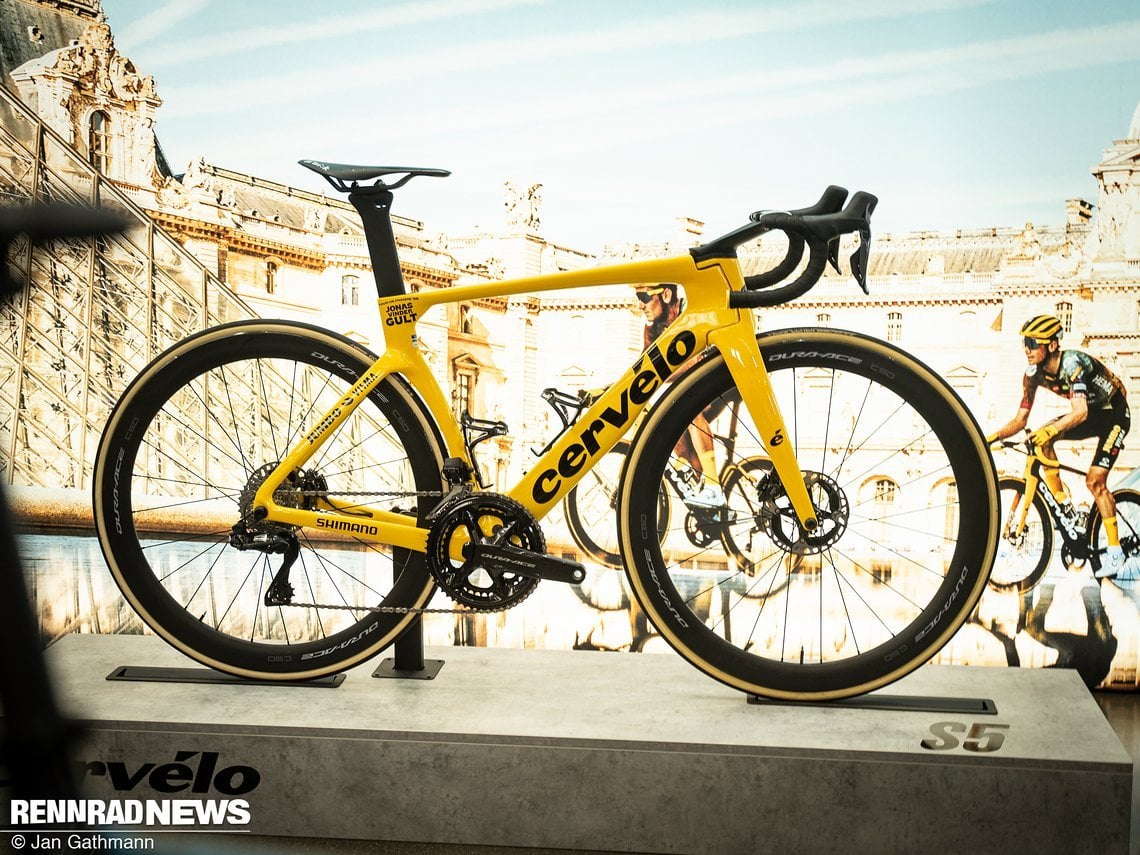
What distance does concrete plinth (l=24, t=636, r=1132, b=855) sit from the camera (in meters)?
2.35

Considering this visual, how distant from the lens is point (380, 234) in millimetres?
2754

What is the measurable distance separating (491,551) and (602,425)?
1.25ft

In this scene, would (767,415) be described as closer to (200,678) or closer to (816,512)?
(816,512)

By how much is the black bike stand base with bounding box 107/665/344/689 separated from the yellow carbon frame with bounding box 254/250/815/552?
382mm

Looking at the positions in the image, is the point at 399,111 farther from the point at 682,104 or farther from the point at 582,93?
the point at 682,104

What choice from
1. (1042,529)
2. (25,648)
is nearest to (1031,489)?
(1042,529)

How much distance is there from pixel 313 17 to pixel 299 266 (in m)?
0.91

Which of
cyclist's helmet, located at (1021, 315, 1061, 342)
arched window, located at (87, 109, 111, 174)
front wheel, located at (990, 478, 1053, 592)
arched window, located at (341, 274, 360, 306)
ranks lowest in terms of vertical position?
front wheel, located at (990, 478, 1053, 592)

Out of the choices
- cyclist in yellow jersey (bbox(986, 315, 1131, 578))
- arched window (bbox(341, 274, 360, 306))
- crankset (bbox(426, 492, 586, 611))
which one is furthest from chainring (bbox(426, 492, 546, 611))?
cyclist in yellow jersey (bbox(986, 315, 1131, 578))

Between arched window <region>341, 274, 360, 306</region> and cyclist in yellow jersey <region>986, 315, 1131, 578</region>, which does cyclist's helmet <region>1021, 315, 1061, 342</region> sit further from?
arched window <region>341, 274, 360, 306</region>

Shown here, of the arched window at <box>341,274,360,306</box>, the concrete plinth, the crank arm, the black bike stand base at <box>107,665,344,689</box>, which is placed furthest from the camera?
the arched window at <box>341,274,360,306</box>

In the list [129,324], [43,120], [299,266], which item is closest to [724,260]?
[299,266]

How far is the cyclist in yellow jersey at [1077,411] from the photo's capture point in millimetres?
4023

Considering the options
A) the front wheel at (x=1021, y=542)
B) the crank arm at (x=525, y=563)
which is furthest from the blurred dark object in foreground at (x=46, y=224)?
the front wheel at (x=1021, y=542)
